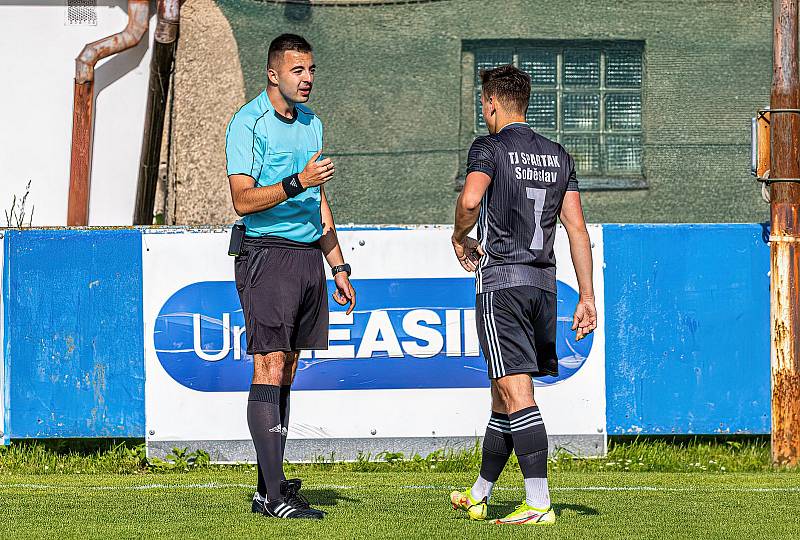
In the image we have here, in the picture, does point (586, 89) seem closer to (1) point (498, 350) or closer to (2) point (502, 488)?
(2) point (502, 488)

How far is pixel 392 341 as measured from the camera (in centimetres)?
778

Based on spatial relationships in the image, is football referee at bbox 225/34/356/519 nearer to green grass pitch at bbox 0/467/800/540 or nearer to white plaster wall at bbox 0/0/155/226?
green grass pitch at bbox 0/467/800/540

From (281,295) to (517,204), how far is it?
108 centimetres

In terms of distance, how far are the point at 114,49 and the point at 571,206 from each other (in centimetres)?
808

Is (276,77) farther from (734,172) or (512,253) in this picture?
(734,172)

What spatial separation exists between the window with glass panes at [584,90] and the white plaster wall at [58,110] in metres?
3.62

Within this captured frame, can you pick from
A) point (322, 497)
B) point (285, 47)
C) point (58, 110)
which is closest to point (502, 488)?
point (322, 497)

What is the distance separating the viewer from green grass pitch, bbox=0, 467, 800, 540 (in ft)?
16.6

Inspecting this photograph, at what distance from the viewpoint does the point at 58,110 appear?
41.9 feet

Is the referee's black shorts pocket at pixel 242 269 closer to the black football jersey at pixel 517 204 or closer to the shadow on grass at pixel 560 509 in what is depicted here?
the black football jersey at pixel 517 204

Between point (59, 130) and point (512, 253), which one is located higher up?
point (59, 130)

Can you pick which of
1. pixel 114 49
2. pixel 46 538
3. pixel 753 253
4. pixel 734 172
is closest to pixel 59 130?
pixel 114 49

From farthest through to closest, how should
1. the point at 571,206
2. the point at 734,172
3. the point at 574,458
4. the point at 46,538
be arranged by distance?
the point at 734,172 → the point at 574,458 → the point at 571,206 → the point at 46,538

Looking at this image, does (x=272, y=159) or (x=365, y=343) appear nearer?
(x=272, y=159)
